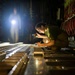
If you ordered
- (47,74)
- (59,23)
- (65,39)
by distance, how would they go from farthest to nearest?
Result: 1. (59,23)
2. (65,39)
3. (47,74)

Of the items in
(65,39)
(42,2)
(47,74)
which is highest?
(42,2)

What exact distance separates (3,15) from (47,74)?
1122 centimetres

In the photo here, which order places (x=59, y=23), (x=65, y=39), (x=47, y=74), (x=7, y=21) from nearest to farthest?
(x=47, y=74), (x=65, y=39), (x=7, y=21), (x=59, y=23)

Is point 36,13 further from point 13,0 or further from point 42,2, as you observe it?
point 13,0

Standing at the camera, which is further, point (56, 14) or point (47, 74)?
point (56, 14)

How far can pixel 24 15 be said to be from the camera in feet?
44.0

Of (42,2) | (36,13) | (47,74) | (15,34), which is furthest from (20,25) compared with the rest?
(47,74)

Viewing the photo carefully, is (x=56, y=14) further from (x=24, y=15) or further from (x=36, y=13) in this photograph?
(x=24, y=15)

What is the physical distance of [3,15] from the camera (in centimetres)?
1301

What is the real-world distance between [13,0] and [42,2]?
2345mm

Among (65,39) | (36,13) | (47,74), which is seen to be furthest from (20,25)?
(47,74)

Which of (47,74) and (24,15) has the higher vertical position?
(24,15)

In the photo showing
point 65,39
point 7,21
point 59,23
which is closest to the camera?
point 65,39

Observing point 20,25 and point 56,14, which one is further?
point 56,14
